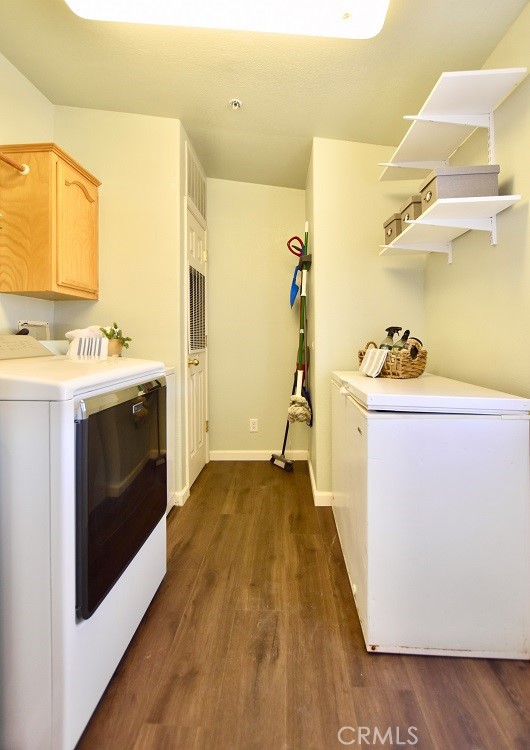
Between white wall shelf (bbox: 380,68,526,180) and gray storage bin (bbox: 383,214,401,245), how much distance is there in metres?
0.24

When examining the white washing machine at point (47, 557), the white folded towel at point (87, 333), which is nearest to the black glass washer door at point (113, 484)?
the white washing machine at point (47, 557)

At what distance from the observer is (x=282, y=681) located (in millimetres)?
1085

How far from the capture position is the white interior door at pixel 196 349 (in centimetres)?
252

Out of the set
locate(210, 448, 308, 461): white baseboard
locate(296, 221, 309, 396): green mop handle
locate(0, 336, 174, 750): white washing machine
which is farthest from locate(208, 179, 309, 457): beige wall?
locate(0, 336, 174, 750): white washing machine

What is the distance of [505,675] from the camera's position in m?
1.10

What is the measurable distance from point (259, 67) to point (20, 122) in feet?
4.28

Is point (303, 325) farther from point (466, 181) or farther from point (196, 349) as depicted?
point (466, 181)

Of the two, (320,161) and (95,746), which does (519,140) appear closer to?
(320,161)

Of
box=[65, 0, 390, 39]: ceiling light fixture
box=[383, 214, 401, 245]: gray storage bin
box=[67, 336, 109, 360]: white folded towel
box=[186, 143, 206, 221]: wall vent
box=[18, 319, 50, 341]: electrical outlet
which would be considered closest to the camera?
box=[65, 0, 390, 39]: ceiling light fixture

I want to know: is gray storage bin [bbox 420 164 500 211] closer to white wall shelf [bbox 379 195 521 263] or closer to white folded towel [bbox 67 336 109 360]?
white wall shelf [bbox 379 195 521 263]

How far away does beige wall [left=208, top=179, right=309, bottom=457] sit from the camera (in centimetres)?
309

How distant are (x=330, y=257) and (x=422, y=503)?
62.3 inches

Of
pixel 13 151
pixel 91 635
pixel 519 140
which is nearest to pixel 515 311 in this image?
pixel 519 140

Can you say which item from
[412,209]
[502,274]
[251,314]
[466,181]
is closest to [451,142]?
[412,209]
